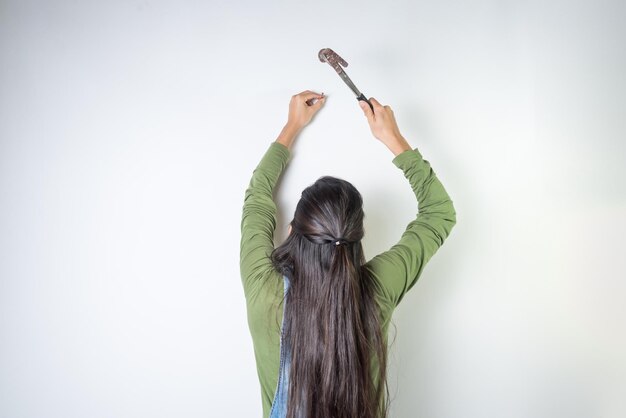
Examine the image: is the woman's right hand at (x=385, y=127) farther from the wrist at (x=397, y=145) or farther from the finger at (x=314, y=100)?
the finger at (x=314, y=100)

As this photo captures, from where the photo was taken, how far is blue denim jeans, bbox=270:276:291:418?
0.92m

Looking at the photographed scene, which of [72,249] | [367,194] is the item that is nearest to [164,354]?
[72,249]

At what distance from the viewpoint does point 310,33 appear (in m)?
1.27

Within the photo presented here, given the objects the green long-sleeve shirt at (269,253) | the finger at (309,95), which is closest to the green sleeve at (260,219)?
the green long-sleeve shirt at (269,253)

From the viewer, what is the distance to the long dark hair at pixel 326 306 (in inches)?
34.8

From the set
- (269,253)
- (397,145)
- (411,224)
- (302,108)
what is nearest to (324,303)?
(269,253)

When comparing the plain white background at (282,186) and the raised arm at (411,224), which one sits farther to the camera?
the plain white background at (282,186)

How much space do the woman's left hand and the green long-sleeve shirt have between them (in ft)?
0.36

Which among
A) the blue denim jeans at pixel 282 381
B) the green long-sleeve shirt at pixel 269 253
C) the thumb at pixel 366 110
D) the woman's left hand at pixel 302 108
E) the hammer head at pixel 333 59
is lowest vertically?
the blue denim jeans at pixel 282 381

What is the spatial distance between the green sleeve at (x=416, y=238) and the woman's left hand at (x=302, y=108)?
274 millimetres

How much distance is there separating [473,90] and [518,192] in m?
0.30

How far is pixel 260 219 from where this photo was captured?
3.48ft

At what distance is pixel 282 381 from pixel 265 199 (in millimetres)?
392

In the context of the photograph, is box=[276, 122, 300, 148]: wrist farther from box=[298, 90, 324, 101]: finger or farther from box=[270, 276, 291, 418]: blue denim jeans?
box=[270, 276, 291, 418]: blue denim jeans
